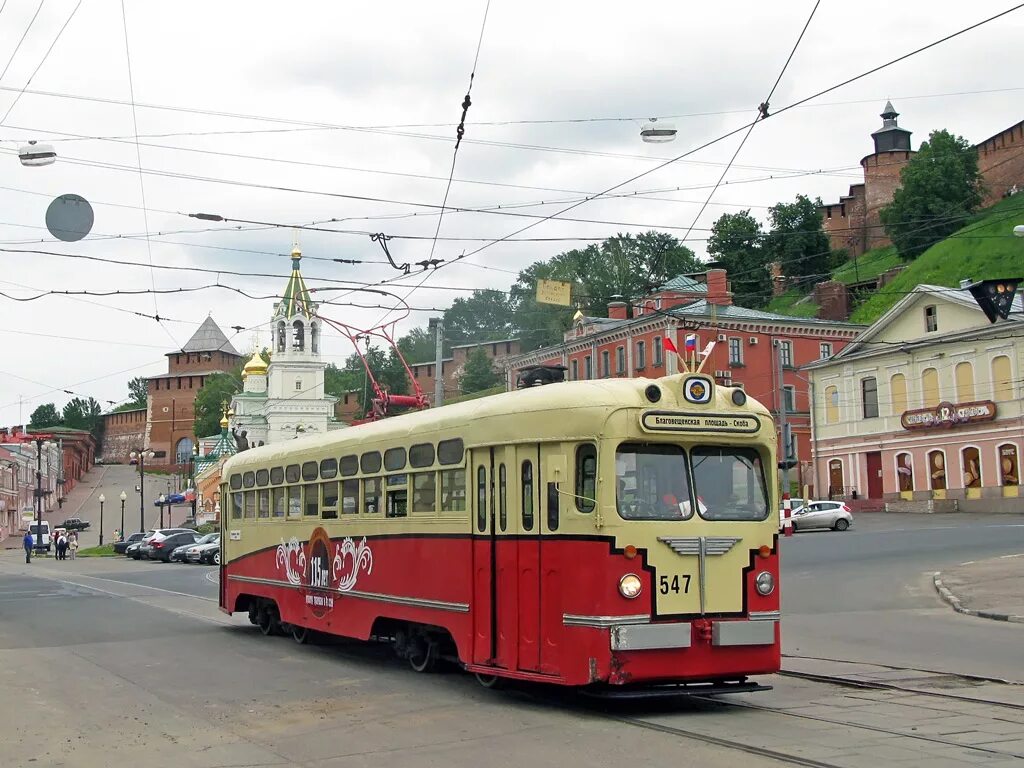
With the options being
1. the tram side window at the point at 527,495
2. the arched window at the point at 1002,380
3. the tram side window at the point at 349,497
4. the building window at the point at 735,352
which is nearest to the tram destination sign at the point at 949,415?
the arched window at the point at 1002,380

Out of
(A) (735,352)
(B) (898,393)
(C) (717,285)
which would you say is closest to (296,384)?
(A) (735,352)

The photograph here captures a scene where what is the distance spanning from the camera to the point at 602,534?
1070cm

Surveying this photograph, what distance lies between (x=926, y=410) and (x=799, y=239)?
42.4 meters

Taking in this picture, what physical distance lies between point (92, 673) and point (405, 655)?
3.92m

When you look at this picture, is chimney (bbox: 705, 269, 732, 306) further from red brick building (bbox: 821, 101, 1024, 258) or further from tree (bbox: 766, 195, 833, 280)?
red brick building (bbox: 821, 101, 1024, 258)

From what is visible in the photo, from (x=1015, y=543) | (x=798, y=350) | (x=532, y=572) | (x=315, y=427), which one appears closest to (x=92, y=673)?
(x=532, y=572)

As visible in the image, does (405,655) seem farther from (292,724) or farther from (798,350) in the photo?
(798,350)

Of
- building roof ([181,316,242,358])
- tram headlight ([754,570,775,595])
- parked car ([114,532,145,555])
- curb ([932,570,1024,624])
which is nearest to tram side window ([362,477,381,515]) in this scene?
tram headlight ([754,570,775,595])

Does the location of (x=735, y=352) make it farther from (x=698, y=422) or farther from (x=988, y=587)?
(x=698, y=422)

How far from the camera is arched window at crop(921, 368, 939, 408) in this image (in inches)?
2307

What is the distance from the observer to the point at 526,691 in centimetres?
1225

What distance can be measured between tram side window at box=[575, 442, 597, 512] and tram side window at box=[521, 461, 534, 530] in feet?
2.02

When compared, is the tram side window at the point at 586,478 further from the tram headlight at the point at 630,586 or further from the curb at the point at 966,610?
the curb at the point at 966,610

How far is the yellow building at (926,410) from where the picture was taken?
5456 cm
